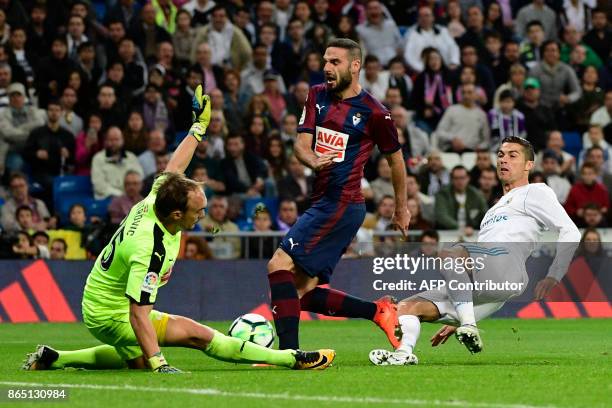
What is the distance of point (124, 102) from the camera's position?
67.9ft

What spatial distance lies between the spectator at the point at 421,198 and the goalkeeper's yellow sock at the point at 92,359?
982 centimetres

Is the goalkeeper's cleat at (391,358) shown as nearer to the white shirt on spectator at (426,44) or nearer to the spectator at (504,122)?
the spectator at (504,122)

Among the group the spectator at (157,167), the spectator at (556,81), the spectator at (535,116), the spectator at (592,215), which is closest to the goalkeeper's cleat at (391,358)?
the spectator at (157,167)

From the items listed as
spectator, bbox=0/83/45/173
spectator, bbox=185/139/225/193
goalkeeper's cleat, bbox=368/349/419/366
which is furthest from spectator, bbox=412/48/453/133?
goalkeeper's cleat, bbox=368/349/419/366

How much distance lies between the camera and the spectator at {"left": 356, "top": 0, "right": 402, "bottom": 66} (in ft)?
76.3

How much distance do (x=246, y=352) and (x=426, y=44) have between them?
1447 centimetres

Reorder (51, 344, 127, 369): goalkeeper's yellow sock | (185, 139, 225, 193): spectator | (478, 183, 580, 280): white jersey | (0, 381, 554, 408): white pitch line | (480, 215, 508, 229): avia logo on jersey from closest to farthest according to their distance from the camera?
(0, 381, 554, 408): white pitch line → (51, 344, 127, 369): goalkeeper's yellow sock → (478, 183, 580, 280): white jersey → (480, 215, 508, 229): avia logo on jersey → (185, 139, 225, 193): spectator

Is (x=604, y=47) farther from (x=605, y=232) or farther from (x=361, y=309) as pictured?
(x=361, y=309)

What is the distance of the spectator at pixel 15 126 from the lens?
1984 centimetres

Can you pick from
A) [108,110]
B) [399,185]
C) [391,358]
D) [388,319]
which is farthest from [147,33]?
[391,358]

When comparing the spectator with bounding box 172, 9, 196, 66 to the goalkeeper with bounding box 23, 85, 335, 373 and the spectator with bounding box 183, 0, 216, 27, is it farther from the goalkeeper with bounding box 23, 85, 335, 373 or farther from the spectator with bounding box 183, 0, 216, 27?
the goalkeeper with bounding box 23, 85, 335, 373

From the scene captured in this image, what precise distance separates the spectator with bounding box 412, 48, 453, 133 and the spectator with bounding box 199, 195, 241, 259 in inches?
176

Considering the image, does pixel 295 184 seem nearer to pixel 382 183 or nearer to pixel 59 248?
pixel 382 183

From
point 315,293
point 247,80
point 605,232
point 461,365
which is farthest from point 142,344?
point 247,80
